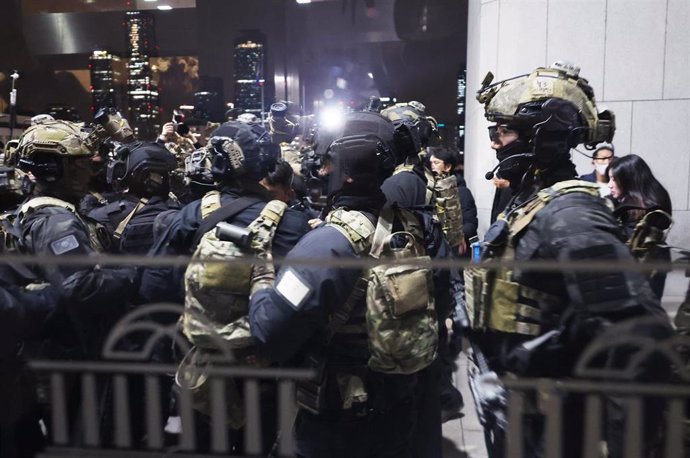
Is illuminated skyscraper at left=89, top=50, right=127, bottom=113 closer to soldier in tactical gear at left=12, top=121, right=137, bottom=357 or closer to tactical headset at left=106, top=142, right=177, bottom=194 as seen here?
tactical headset at left=106, top=142, right=177, bottom=194

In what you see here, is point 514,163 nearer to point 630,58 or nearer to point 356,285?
point 356,285

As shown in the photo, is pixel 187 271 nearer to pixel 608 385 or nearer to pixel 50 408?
pixel 50 408

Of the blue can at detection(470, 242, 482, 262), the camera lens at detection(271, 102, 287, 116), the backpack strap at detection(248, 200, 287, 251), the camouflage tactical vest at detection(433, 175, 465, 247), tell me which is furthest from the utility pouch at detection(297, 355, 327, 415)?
the camera lens at detection(271, 102, 287, 116)

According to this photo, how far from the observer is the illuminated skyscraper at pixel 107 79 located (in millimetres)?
6836

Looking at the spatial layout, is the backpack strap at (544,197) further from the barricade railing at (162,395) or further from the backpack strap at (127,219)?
the backpack strap at (127,219)

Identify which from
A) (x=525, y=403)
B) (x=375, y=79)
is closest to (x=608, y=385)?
(x=525, y=403)

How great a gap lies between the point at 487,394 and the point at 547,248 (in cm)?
48

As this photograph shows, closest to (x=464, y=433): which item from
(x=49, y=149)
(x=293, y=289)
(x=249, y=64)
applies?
(x=293, y=289)

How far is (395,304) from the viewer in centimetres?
188

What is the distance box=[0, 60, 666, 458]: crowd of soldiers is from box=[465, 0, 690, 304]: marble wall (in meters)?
4.21

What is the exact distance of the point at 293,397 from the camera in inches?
64.6

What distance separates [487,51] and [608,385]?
5.78m

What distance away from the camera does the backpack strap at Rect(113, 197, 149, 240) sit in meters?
3.51

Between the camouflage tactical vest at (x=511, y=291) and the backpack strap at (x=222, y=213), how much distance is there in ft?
3.57
